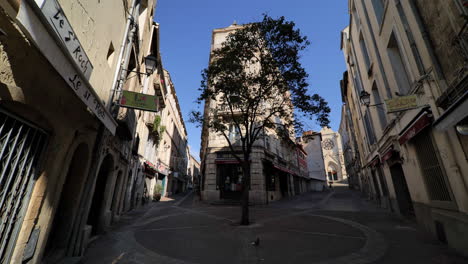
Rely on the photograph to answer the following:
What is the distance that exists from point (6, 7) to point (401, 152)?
1154cm

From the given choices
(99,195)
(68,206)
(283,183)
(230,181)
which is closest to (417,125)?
(68,206)

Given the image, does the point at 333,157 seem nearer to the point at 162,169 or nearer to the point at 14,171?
the point at 162,169

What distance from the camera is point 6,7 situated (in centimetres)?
207

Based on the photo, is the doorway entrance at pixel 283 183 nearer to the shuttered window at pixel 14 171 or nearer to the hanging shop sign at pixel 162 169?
the hanging shop sign at pixel 162 169

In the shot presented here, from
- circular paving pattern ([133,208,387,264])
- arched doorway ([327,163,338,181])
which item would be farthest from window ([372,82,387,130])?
arched doorway ([327,163,338,181])

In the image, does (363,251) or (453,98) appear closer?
(453,98)

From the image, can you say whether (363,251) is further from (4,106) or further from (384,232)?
(4,106)

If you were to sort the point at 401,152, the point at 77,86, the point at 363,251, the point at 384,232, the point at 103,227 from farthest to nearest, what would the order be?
the point at 401,152
the point at 103,227
the point at 384,232
the point at 363,251
the point at 77,86

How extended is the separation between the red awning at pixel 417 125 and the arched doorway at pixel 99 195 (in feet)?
34.5

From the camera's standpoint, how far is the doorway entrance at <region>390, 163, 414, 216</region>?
937cm

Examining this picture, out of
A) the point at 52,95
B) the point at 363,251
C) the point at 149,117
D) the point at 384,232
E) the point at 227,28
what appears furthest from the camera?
the point at 227,28

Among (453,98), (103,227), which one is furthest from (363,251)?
(103,227)

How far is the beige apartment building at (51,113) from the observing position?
95.1 inches

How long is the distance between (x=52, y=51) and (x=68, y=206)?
13.8 feet
